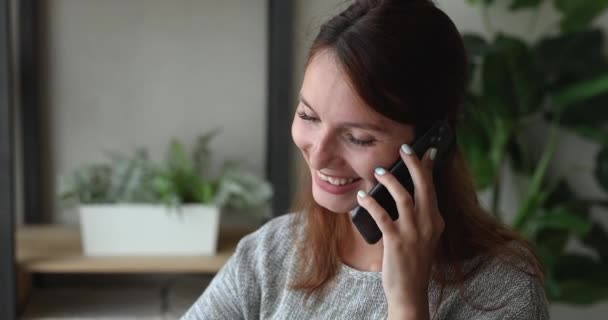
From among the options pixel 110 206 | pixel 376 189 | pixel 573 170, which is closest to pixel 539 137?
pixel 573 170

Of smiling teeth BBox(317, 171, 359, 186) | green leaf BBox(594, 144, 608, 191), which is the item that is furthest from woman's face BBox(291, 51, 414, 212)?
green leaf BBox(594, 144, 608, 191)

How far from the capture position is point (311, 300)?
0.98 metres

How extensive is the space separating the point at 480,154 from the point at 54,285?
1058 millimetres

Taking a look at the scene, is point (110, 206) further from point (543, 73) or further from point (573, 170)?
point (573, 170)

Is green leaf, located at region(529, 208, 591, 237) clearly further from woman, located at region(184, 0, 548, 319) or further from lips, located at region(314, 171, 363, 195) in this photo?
lips, located at region(314, 171, 363, 195)

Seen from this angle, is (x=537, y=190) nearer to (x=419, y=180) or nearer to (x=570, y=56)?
(x=570, y=56)

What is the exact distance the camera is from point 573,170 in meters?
1.93

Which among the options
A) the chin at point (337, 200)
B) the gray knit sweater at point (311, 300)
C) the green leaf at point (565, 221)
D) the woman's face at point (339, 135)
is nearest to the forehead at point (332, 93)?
the woman's face at point (339, 135)

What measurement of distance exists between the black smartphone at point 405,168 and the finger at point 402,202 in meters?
0.03

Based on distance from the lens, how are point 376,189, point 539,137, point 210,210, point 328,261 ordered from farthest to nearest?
point 539,137 → point 210,210 → point 328,261 → point 376,189

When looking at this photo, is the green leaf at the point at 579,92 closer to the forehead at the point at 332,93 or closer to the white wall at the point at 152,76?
the white wall at the point at 152,76

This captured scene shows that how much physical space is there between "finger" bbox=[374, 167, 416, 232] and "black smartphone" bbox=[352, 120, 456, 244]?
0.03m

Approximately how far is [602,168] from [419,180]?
1053 millimetres

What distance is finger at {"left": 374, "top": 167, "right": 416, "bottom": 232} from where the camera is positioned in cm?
80
